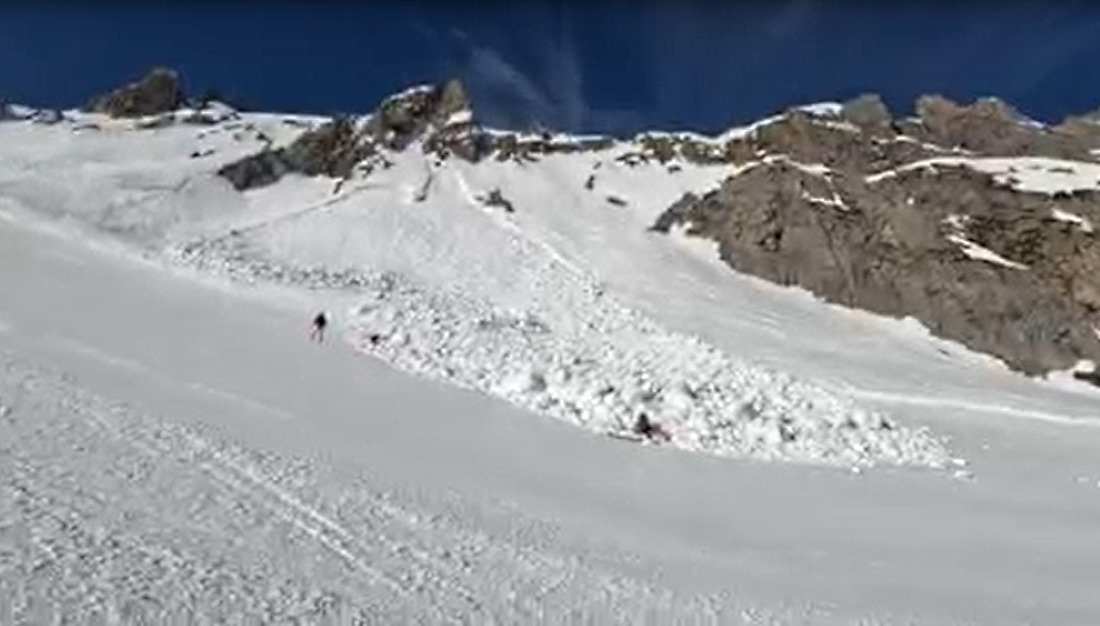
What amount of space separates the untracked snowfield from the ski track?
60 mm

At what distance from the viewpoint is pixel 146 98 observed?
64.9 meters

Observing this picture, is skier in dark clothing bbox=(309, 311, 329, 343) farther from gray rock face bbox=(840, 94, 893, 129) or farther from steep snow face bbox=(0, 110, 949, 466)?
gray rock face bbox=(840, 94, 893, 129)

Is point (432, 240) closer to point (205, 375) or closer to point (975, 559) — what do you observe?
point (205, 375)

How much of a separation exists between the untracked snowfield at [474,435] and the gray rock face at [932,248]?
1385 mm

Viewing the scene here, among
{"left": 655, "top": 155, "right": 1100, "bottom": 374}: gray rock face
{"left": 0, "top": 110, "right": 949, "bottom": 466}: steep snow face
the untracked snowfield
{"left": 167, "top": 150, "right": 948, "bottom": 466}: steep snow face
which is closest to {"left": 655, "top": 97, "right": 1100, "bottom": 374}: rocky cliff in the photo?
{"left": 655, "top": 155, "right": 1100, "bottom": 374}: gray rock face

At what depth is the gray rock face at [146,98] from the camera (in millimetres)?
64000

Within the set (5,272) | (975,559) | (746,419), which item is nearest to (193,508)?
(975,559)

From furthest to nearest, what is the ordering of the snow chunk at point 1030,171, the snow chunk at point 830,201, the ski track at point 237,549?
Result: 1. the snow chunk at point 830,201
2. the snow chunk at point 1030,171
3. the ski track at point 237,549

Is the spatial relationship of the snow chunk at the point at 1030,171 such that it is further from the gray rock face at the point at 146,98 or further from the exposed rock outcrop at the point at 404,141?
the gray rock face at the point at 146,98

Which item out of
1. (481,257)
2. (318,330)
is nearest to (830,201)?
(481,257)

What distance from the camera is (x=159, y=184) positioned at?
4959 cm

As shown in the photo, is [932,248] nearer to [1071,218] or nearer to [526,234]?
[1071,218]

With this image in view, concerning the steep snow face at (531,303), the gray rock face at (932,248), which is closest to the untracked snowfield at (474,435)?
the steep snow face at (531,303)

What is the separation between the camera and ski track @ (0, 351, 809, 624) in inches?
519
